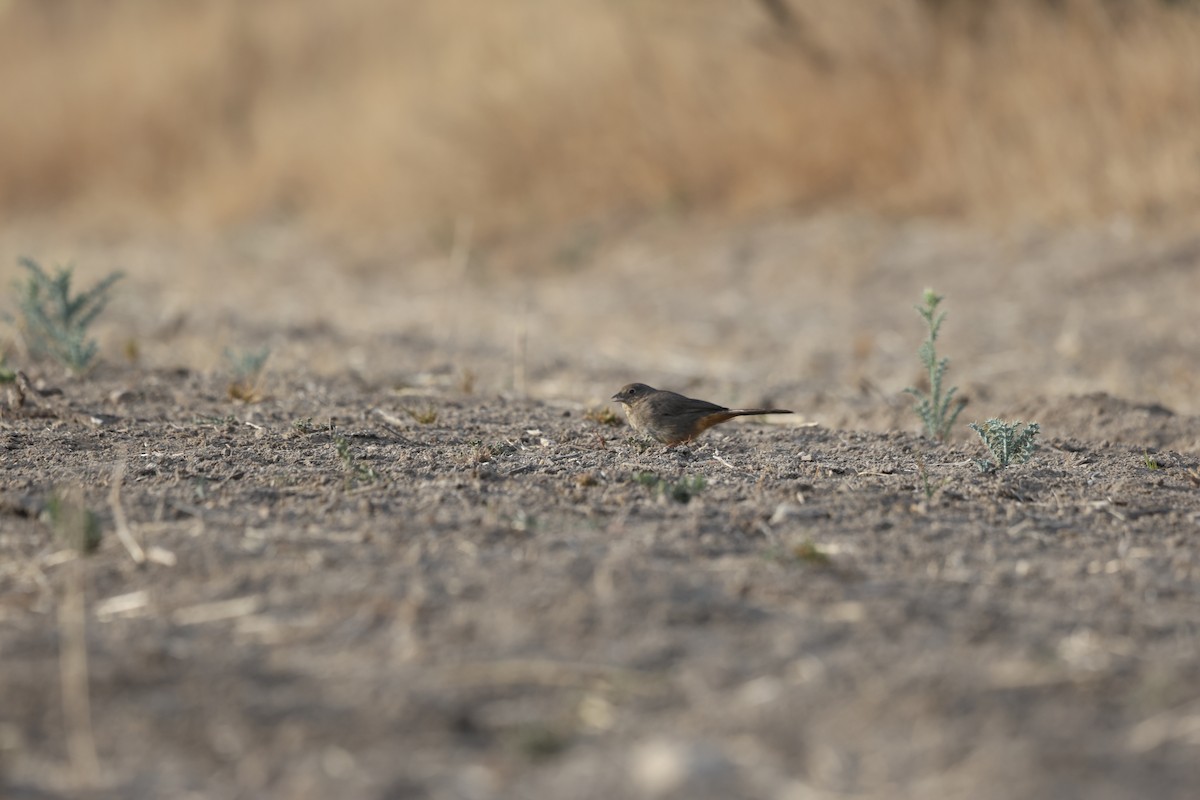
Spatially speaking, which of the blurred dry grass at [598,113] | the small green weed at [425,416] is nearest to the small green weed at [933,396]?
the small green weed at [425,416]

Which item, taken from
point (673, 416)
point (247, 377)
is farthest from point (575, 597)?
point (247, 377)

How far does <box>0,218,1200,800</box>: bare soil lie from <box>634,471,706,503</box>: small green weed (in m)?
0.01

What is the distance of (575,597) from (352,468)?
1.28 metres

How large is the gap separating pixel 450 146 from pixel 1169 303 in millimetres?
6985

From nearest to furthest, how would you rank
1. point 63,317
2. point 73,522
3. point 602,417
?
point 73,522 < point 602,417 < point 63,317

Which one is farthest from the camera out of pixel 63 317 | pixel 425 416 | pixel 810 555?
pixel 63 317

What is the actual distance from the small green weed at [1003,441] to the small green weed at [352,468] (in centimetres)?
178

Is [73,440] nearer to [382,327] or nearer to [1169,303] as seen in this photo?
[382,327]

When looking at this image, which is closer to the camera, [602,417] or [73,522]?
[73,522]

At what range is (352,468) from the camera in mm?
3961

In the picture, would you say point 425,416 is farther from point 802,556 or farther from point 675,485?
point 802,556

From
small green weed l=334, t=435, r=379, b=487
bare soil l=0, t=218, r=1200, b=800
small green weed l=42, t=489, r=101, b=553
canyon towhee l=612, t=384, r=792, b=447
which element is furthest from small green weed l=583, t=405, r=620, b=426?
small green weed l=42, t=489, r=101, b=553

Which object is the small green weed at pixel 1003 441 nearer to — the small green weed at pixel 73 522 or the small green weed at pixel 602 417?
the small green weed at pixel 602 417

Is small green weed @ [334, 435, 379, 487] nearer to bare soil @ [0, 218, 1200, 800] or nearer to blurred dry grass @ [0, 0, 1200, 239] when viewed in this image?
bare soil @ [0, 218, 1200, 800]
